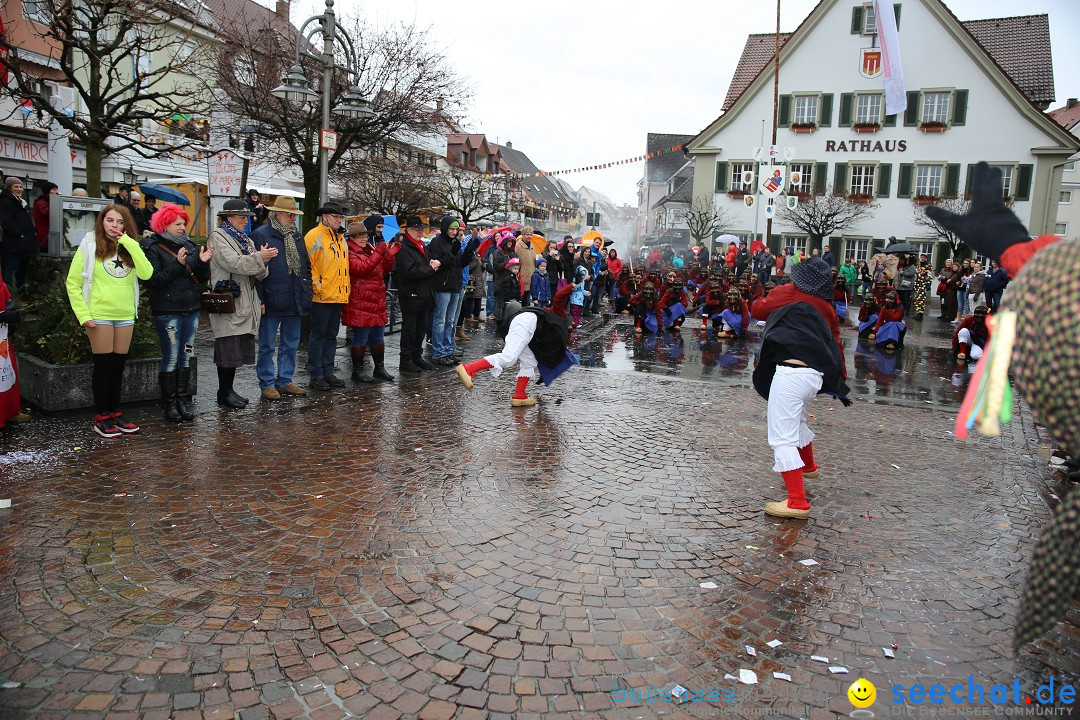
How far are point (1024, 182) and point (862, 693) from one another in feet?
123

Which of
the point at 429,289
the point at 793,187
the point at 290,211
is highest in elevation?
the point at 793,187

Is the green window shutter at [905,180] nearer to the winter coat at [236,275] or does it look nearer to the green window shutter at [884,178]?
the green window shutter at [884,178]

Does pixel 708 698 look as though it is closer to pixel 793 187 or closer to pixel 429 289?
pixel 429 289

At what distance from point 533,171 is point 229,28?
69084mm

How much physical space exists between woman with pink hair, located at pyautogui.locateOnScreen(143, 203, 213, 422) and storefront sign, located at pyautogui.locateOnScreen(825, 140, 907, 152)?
34025mm

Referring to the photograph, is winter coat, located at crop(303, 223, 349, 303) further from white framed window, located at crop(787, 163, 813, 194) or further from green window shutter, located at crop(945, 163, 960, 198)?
green window shutter, located at crop(945, 163, 960, 198)

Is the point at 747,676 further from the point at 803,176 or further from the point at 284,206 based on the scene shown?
the point at 803,176

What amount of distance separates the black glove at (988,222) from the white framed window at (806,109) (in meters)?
36.2

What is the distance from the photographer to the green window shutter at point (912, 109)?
110ft

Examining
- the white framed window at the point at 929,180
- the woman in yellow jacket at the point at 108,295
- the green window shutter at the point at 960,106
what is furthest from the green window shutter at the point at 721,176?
the woman in yellow jacket at the point at 108,295

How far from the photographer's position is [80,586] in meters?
3.72

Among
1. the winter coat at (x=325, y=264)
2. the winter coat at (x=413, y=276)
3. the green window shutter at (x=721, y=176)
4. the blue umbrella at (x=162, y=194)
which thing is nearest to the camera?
the winter coat at (x=325, y=264)

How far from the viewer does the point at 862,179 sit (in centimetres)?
3472

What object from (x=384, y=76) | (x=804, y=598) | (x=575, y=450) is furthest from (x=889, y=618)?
(x=384, y=76)
